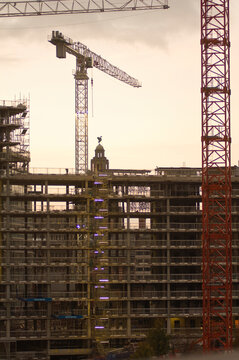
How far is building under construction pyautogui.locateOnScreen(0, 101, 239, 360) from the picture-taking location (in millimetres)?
134875

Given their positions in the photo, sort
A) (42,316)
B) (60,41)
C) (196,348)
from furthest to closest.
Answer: (60,41)
(42,316)
(196,348)

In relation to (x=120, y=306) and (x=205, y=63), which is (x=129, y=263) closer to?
(x=120, y=306)

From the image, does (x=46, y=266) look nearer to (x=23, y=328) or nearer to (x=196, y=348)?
(x=23, y=328)

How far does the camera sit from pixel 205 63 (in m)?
127

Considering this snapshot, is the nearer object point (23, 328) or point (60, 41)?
point (23, 328)

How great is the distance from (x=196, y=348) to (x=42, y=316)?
82.4 feet

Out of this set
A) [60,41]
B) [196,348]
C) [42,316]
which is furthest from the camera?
[60,41]

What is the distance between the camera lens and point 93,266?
136500 millimetres

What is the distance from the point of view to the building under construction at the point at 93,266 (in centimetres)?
13488

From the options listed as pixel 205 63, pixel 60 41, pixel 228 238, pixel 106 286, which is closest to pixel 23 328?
pixel 106 286

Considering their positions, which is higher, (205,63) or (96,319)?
(205,63)

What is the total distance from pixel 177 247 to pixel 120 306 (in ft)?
44.6

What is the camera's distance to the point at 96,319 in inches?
5305

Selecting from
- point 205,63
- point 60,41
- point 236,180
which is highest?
point 60,41
